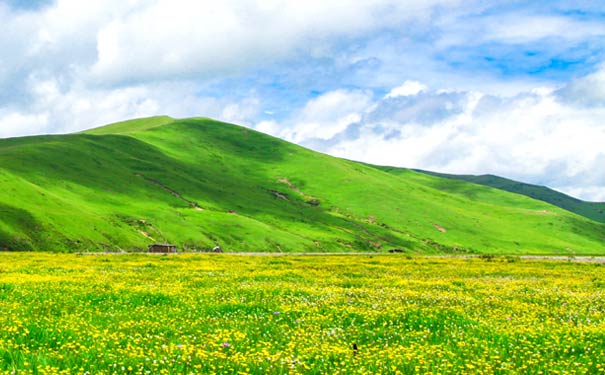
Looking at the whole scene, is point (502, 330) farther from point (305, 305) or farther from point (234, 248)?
point (234, 248)

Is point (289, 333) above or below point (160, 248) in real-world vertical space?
above

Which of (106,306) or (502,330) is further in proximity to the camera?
(106,306)

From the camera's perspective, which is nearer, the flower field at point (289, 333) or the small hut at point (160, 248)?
the flower field at point (289, 333)

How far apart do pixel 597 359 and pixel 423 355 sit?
3.63 meters

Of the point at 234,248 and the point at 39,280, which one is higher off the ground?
the point at 39,280

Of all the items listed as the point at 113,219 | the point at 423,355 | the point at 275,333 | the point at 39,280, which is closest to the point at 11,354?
the point at 275,333

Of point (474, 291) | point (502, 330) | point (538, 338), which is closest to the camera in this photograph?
point (538, 338)

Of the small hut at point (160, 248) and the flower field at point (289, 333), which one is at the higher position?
the flower field at point (289, 333)

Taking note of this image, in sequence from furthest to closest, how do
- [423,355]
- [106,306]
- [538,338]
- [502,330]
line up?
1. [106,306]
2. [502,330]
3. [538,338]
4. [423,355]

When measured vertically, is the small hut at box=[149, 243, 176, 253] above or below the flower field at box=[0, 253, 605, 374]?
below

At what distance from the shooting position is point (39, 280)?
29.0 m

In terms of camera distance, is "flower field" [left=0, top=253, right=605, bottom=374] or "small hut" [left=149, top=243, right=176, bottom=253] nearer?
"flower field" [left=0, top=253, right=605, bottom=374]

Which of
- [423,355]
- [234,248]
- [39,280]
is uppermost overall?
[423,355]

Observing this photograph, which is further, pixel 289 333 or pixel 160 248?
pixel 160 248
